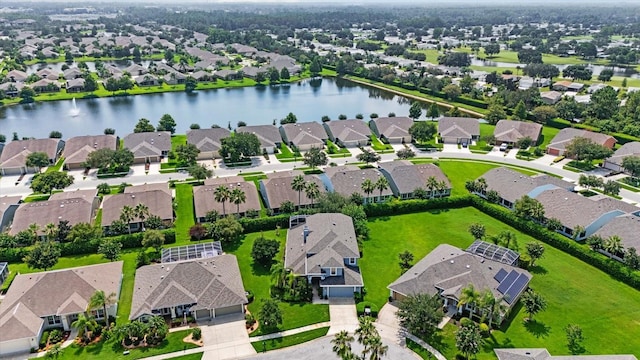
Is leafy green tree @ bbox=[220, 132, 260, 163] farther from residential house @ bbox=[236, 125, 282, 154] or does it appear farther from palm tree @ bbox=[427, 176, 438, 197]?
palm tree @ bbox=[427, 176, 438, 197]

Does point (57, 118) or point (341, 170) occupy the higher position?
point (341, 170)

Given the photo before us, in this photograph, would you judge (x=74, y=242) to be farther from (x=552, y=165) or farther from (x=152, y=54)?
(x=152, y=54)

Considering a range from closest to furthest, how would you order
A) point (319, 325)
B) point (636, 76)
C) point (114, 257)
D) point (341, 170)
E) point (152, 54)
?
point (319, 325)
point (114, 257)
point (341, 170)
point (636, 76)
point (152, 54)

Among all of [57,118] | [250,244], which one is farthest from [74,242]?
[57,118]

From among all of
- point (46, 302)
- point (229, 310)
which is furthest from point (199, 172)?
point (46, 302)

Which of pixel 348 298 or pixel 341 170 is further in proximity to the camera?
pixel 341 170

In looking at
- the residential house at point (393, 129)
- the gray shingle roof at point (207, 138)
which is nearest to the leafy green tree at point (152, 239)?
the gray shingle roof at point (207, 138)
